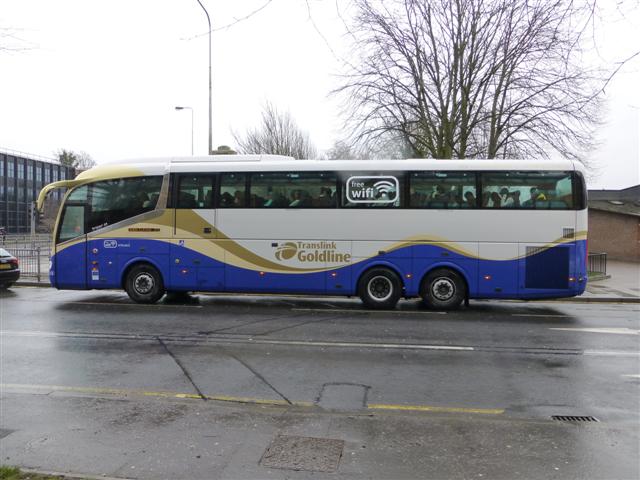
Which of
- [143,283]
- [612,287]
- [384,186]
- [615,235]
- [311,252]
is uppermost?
[384,186]

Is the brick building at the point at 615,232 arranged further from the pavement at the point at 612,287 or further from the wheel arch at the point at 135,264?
the wheel arch at the point at 135,264

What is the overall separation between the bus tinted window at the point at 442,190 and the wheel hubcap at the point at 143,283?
6.82 m

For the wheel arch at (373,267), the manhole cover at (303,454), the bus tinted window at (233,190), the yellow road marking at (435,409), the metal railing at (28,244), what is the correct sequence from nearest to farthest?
the manhole cover at (303,454) → the yellow road marking at (435,409) → the wheel arch at (373,267) → the bus tinted window at (233,190) → the metal railing at (28,244)

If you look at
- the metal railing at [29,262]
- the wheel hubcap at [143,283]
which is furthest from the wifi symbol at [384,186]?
the metal railing at [29,262]

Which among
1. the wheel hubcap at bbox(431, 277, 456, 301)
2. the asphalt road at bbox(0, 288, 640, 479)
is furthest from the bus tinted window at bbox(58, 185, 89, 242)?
the wheel hubcap at bbox(431, 277, 456, 301)

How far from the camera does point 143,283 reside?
12.8m

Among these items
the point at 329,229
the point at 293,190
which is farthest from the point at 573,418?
the point at 293,190

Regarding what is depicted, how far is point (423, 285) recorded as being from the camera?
11.9 m

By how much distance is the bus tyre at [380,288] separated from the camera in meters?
12.0

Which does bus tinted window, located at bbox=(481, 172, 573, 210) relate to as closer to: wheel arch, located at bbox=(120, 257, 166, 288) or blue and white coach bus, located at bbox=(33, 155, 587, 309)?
blue and white coach bus, located at bbox=(33, 155, 587, 309)

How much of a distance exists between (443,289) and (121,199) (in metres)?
8.39

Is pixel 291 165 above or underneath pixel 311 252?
above

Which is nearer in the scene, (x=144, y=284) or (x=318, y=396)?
(x=318, y=396)

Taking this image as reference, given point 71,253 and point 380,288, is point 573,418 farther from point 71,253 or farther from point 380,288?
point 71,253
